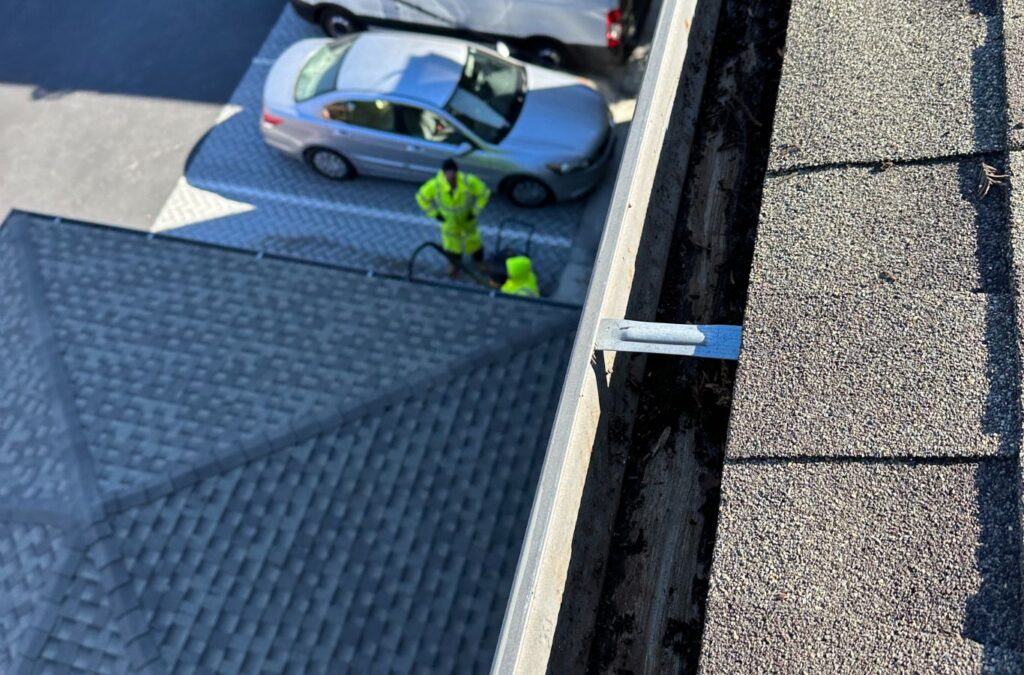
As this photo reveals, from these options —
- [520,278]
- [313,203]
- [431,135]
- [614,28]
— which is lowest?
[520,278]

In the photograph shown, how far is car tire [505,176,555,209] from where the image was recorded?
1041 cm

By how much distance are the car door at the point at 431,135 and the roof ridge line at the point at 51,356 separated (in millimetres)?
4101

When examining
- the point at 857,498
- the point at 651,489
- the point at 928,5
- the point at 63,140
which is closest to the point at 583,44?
the point at 63,140

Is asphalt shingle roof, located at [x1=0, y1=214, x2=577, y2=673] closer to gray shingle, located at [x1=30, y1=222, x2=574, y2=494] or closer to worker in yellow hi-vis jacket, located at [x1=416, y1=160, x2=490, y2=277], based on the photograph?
gray shingle, located at [x1=30, y1=222, x2=574, y2=494]

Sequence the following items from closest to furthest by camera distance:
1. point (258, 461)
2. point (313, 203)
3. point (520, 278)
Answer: point (258, 461) < point (520, 278) < point (313, 203)

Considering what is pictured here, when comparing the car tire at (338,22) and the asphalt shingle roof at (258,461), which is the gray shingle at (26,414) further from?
the car tire at (338,22)

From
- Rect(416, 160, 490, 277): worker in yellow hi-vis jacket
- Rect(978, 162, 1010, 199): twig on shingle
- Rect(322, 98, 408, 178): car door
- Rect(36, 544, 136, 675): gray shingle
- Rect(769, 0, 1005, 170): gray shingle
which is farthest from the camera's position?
Rect(322, 98, 408, 178): car door

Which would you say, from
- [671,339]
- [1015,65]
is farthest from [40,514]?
[1015,65]

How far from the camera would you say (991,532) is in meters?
2.66

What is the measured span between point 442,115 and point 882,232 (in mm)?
7272

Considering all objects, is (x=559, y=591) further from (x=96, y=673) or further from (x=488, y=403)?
(x=96, y=673)

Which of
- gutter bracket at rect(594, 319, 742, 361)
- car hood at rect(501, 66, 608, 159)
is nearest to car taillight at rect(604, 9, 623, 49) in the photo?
car hood at rect(501, 66, 608, 159)

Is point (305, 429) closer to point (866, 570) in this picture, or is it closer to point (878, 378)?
point (878, 378)

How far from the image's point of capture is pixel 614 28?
11305mm
